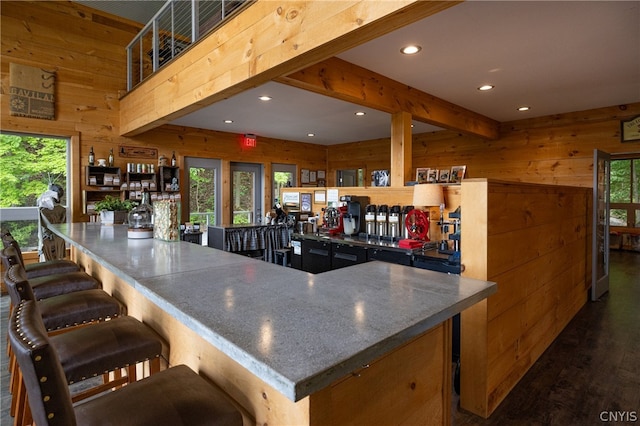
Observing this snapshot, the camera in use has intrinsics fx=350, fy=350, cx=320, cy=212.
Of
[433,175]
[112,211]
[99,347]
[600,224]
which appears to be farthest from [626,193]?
[99,347]

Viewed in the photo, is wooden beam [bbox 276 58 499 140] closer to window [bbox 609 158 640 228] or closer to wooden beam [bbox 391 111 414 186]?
wooden beam [bbox 391 111 414 186]

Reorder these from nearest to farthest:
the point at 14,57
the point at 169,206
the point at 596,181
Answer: the point at 169,206 < the point at 596,181 < the point at 14,57

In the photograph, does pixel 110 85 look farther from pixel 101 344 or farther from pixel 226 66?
pixel 101 344

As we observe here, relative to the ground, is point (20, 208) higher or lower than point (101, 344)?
higher

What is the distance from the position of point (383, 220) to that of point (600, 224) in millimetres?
3093

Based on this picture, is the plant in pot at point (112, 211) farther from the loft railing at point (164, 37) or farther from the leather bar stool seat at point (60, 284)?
the loft railing at point (164, 37)

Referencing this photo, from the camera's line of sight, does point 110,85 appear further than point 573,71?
Yes

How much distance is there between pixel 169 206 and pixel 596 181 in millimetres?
4838

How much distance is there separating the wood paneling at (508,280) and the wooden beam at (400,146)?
1717mm

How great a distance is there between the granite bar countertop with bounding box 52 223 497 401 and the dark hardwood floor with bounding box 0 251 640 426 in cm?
139

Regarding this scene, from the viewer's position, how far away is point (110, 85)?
18.3 feet

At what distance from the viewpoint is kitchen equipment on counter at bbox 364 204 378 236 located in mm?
3904

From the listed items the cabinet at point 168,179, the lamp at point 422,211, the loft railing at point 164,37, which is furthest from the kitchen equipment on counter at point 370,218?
the cabinet at point 168,179

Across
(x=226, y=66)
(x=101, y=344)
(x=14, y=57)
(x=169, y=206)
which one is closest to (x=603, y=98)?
(x=226, y=66)
